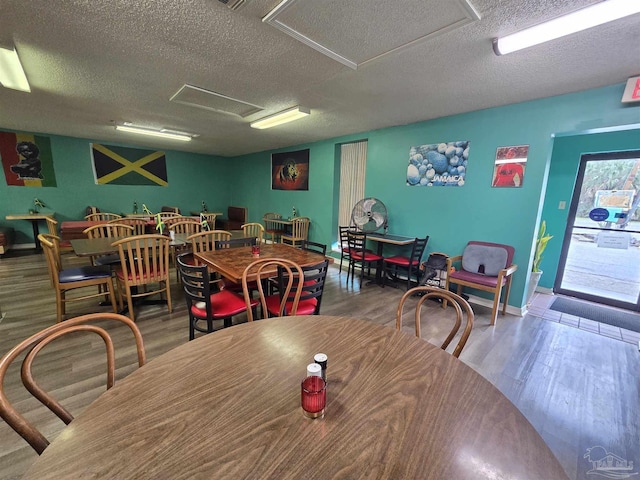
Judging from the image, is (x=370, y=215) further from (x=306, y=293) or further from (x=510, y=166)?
(x=306, y=293)

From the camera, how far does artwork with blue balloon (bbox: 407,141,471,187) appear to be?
3523 millimetres

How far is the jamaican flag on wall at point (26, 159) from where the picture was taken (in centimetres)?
537

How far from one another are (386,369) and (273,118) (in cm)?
371

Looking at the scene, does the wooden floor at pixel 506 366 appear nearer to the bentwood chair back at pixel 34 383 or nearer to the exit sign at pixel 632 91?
the bentwood chair back at pixel 34 383

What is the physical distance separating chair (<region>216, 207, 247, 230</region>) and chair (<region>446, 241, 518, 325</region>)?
5867 mm

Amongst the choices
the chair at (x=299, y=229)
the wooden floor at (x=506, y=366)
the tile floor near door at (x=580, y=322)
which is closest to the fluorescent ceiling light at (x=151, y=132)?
the chair at (x=299, y=229)

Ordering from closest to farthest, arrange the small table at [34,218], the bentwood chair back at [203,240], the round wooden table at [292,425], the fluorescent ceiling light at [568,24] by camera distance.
A: 1. the round wooden table at [292,425]
2. the fluorescent ceiling light at [568,24]
3. the bentwood chair back at [203,240]
4. the small table at [34,218]

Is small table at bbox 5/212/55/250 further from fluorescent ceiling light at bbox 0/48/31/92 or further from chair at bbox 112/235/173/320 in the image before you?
chair at bbox 112/235/173/320

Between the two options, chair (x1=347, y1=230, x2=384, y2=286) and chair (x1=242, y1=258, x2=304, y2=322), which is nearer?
chair (x1=242, y1=258, x2=304, y2=322)

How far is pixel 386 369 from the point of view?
987mm

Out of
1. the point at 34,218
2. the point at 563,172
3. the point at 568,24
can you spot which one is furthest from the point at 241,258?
the point at 34,218

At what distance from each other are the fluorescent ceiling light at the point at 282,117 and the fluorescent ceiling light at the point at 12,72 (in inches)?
95.0

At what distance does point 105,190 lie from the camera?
21.0 ft

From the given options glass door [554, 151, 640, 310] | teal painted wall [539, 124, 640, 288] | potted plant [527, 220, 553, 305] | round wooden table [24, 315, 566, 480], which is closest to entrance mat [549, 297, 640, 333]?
glass door [554, 151, 640, 310]
